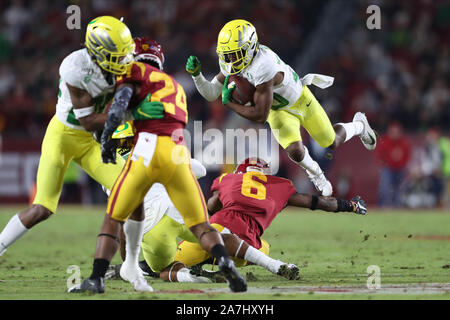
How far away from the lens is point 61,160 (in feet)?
20.0

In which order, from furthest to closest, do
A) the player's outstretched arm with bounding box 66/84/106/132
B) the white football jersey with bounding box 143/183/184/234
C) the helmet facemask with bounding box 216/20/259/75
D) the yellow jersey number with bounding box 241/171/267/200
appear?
the helmet facemask with bounding box 216/20/259/75
the yellow jersey number with bounding box 241/171/267/200
the white football jersey with bounding box 143/183/184/234
the player's outstretched arm with bounding box 66/84/106/132

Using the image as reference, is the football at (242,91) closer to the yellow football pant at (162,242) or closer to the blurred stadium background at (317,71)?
the yellow football pant at (162,242)

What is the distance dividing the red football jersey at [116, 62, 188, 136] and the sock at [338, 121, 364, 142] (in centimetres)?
322

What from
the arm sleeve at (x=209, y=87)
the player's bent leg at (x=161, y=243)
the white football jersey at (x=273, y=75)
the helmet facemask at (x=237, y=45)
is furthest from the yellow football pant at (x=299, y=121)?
the player's bent leg at (x=161, y=243)

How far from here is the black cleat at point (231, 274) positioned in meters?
5.06

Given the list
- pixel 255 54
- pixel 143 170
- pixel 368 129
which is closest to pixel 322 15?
pixel 368 129

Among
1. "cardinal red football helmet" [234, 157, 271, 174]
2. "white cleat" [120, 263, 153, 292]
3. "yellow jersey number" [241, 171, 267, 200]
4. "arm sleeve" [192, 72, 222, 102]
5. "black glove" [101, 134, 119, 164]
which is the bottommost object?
"white cleat" [120, 263, 153, 292]

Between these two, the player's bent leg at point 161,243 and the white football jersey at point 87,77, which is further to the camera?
the player's bent leg at point 161,243

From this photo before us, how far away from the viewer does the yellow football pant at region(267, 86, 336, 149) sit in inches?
300

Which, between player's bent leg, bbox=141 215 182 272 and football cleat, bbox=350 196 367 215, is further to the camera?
football cleat, bbox=350 196 367 215

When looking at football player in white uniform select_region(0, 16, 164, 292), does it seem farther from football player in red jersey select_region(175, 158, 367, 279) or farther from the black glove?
football player in red jersey select_region(175, 158, 367, 279)

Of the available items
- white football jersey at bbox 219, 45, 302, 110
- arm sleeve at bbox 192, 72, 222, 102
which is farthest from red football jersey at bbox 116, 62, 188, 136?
arm sleeve at bbox 192, 72, 222, 102
